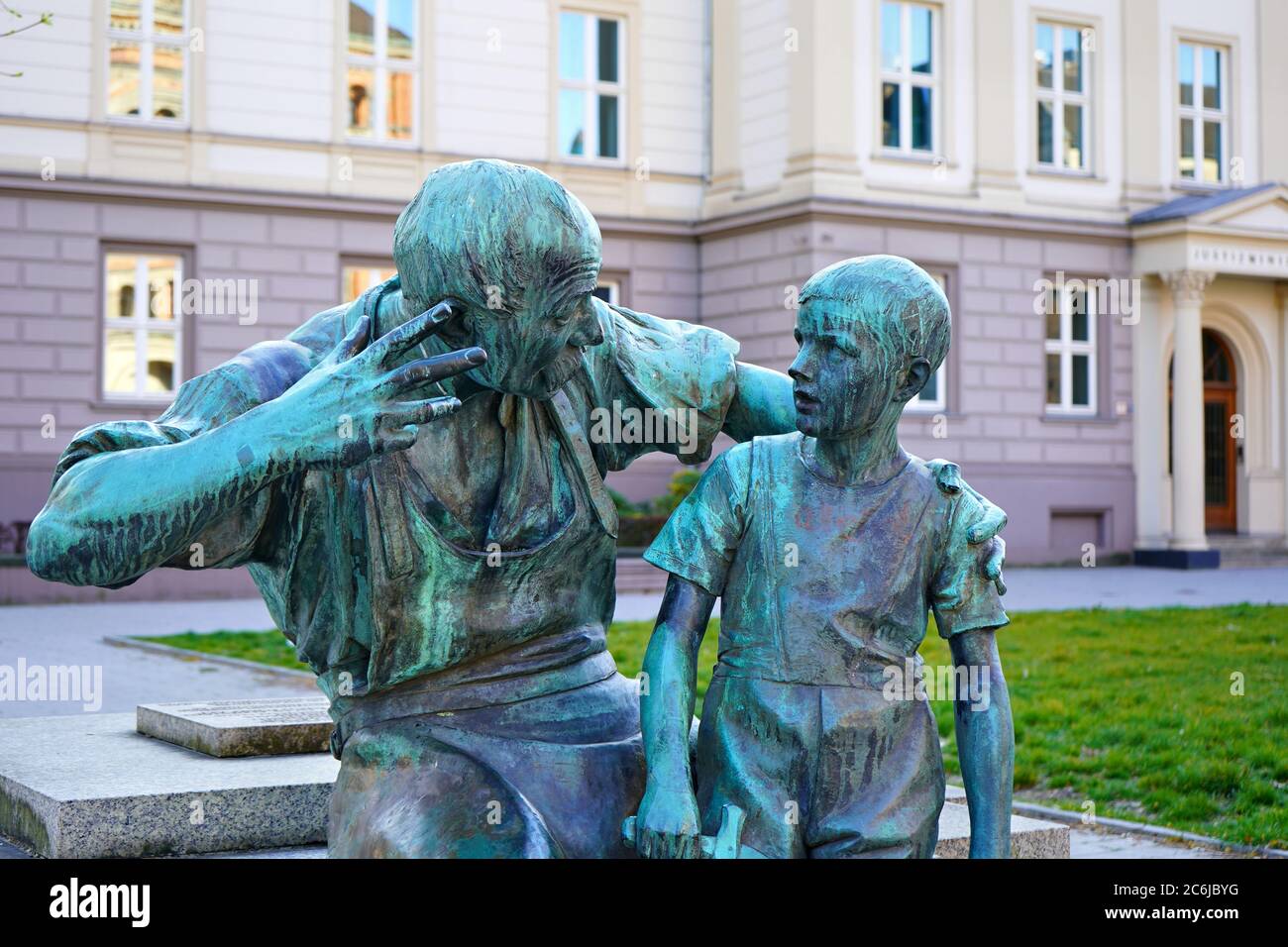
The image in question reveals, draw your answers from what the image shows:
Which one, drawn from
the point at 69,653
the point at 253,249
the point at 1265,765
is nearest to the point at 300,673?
the point at 69,653

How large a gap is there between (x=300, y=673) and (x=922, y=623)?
26.0 feet

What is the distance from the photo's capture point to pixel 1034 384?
2186 centimetres

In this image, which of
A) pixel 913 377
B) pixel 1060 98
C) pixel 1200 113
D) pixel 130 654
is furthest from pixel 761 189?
pixel 913 377

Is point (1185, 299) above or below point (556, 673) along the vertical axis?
above

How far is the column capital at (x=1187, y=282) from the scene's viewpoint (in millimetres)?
22031

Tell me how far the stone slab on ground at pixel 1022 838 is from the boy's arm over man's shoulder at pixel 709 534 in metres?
0.99

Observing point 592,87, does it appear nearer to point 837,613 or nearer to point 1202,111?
point 1202,111

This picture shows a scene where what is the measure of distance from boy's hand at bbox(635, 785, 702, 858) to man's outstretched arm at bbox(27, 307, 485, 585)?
2.24ft

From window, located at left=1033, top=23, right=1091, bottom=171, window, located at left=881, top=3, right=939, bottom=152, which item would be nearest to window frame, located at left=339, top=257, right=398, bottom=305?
window, located at left=881, top=3, right=939, bottom=152

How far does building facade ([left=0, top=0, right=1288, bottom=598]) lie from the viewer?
18688 millimetres

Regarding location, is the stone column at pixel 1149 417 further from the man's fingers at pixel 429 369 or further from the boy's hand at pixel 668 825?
the man's fingers at pixel 429 369

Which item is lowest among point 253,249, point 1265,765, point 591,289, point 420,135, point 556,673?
point 1265,765
